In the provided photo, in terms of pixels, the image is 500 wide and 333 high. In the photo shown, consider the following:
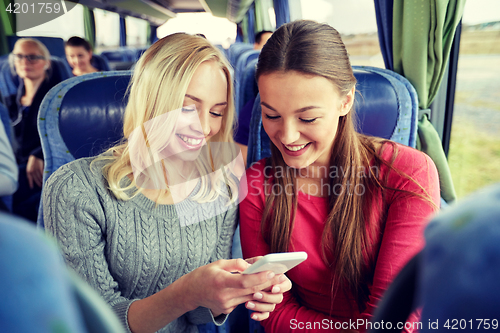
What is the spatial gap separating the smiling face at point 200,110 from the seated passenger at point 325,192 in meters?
0.13

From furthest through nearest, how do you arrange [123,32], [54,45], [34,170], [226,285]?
[123,32], [54,45], [34,170], [226,285]

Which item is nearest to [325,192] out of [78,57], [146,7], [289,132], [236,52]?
[289,132]

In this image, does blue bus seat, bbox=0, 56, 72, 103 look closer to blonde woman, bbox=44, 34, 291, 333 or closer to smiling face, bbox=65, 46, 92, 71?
smiling face, bbox=65, 46, 92, 71

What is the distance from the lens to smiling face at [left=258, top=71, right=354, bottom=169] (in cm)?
90

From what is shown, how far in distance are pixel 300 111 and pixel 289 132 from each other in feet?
0.21

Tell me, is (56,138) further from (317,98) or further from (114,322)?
(114,322)

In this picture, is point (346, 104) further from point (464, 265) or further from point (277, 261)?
point (464, 265)

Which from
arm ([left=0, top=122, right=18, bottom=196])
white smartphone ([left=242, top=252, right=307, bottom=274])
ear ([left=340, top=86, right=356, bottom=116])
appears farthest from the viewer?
arm ([left=0, top=122, right=18, bottom=196])

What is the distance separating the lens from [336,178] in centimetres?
106

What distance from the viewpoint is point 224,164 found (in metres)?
1.15

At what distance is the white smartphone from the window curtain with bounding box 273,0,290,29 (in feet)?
15.0

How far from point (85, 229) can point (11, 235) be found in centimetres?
71

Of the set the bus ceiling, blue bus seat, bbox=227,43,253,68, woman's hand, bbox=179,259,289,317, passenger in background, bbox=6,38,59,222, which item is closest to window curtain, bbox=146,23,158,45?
the bus ceiling

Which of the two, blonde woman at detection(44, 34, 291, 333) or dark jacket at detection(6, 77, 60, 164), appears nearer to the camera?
blonde woman at detection(44, 34, 291, 333)
